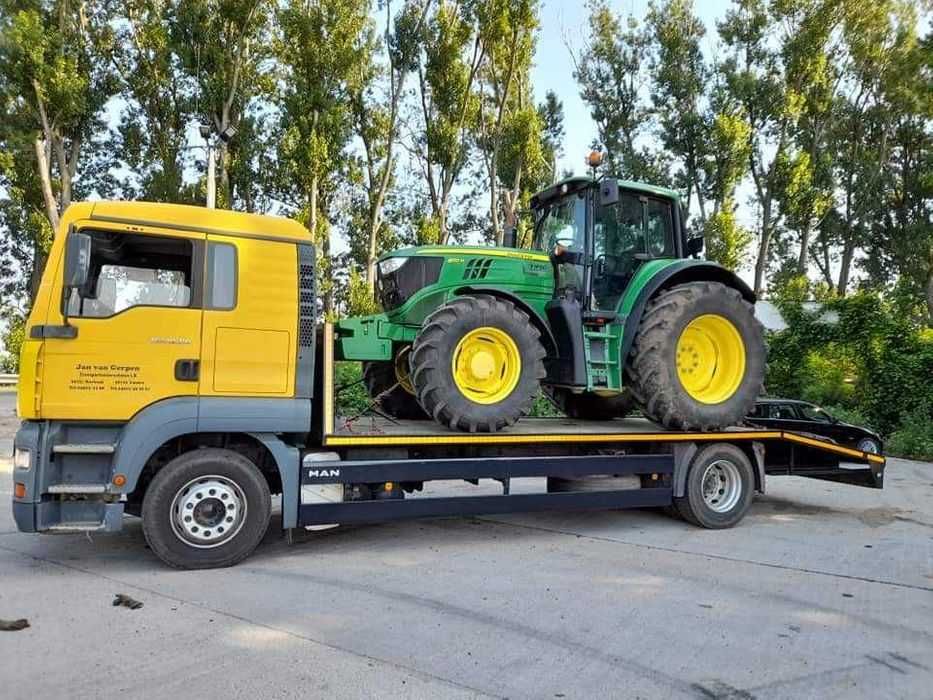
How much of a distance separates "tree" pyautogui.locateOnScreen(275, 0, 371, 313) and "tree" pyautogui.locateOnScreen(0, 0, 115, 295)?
547 cm

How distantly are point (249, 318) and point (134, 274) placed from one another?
927 millimetres

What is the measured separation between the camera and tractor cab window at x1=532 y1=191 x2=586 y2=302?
6.79 meters

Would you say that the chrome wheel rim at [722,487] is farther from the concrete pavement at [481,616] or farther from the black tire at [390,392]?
the black tire at [390,392]

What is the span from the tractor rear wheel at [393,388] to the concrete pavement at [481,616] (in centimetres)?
120

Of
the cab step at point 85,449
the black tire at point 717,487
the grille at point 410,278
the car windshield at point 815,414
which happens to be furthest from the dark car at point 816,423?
the cab step at point 85,449

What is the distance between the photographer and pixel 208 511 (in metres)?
5.12

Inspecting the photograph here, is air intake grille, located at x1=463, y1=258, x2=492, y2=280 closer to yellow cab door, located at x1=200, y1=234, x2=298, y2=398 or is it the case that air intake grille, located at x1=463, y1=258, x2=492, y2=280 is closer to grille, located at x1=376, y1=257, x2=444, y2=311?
grille, located at x1=376, y1=257, x2=444, y2=311

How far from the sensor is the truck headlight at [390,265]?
652cm

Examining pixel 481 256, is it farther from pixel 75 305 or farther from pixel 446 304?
pixel 75 305

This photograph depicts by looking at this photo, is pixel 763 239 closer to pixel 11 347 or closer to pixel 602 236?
pixel 602 236

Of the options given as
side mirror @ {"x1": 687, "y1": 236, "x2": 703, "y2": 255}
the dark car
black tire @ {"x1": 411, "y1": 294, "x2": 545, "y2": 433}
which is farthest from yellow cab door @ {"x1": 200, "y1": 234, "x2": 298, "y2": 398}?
the dark car

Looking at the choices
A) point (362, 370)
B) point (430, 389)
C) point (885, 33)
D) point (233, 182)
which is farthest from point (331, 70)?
point (885, 33)

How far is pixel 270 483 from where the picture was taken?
5.59 m

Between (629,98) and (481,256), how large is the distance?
2470cm
